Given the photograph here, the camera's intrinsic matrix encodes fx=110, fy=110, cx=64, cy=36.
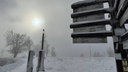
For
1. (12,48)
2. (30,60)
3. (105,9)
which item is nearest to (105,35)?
(105,9)

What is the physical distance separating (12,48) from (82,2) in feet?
139

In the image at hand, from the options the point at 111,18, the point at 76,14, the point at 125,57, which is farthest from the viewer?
the point at 76,14

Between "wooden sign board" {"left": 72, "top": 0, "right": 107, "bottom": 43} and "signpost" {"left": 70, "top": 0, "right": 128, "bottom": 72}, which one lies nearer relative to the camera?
"signpost" {"left": 70, "top": 0, "right": 128, "bottom": 72}

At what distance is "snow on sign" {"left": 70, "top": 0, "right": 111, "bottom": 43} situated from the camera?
2.26m

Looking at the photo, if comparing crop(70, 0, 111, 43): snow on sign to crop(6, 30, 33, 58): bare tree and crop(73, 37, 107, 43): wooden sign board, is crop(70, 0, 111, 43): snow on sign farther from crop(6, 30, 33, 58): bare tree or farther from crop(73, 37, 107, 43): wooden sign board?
crop(6, 30, 33, 58): bare tree

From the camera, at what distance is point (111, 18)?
2.22 meters

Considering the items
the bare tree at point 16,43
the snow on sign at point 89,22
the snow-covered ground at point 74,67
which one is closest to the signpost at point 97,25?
the snow on sign at point 89,22

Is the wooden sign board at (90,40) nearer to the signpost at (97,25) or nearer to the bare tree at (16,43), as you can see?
the signpost at (97,25)

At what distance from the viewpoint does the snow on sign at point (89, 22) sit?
2.26m

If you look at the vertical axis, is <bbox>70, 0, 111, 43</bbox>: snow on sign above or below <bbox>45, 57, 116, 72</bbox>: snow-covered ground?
above

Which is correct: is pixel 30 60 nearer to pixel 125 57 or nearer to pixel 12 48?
pixel 125 57

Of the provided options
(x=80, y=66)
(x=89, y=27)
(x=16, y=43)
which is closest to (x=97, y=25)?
(x=89, y=27)

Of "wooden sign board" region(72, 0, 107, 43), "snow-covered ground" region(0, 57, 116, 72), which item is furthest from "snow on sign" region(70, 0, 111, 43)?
"snow-covered ground" region(0, 57, 116, 72)

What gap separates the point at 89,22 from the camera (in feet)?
7.73
